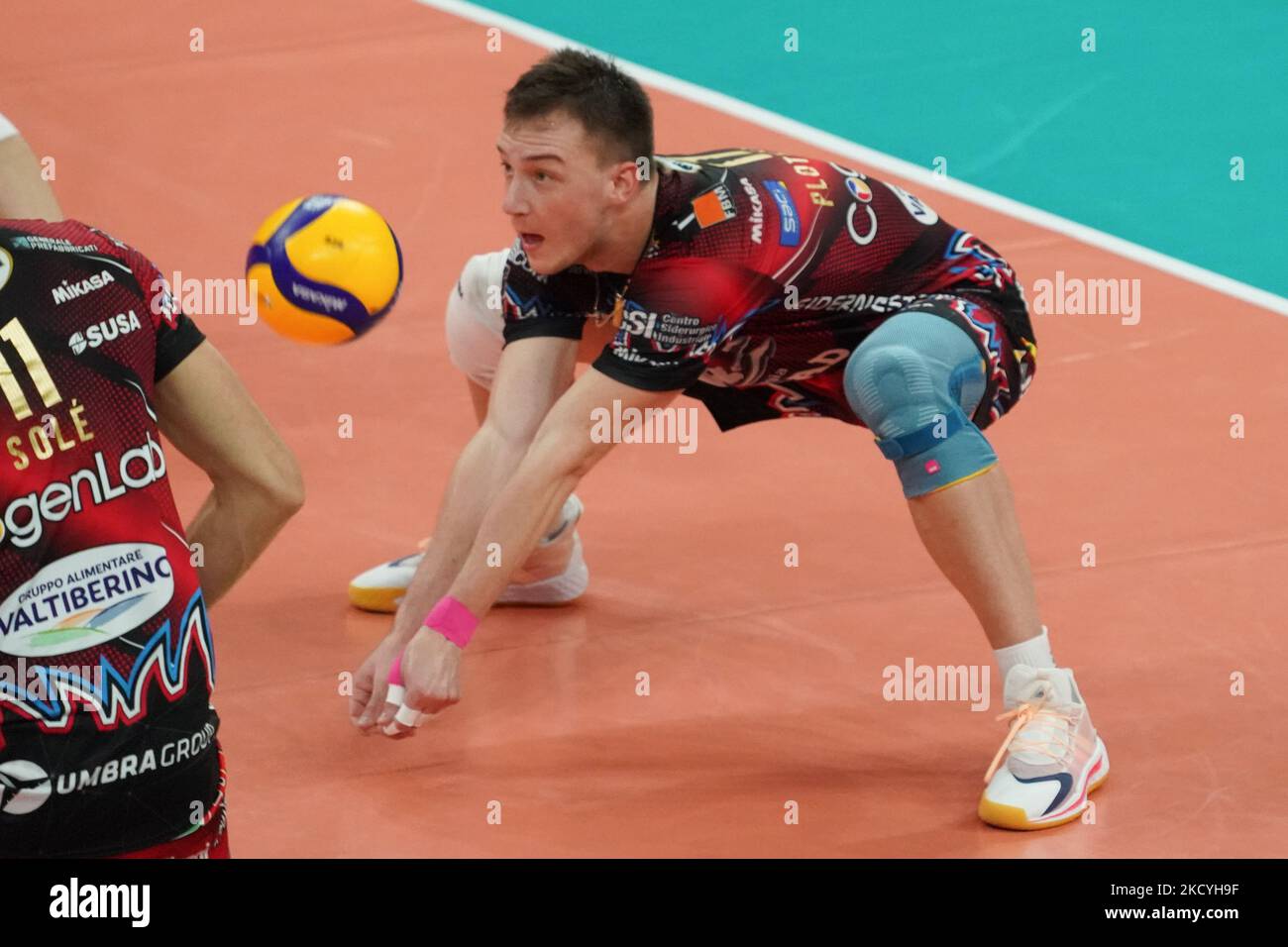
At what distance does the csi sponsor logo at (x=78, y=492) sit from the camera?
297 centimetres

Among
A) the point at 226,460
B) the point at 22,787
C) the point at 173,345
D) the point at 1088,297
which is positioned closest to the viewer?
the point at 22,787

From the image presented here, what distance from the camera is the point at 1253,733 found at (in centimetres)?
491

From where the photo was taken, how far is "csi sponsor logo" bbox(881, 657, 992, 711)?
5.17 m

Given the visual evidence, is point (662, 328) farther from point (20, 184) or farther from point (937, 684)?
point (20, 184)

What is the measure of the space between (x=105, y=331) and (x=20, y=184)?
74.2 inches

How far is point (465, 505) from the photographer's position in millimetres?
4789

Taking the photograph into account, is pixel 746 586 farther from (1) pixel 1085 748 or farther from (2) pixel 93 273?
(2) pixel 93 273

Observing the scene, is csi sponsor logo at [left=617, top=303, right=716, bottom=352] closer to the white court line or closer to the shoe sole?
the shoe sole

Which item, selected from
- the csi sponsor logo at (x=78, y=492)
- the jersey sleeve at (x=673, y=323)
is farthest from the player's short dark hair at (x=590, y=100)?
the csi sponsor logo at (x=78, y=492)

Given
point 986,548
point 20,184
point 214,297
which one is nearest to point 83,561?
point 20,184

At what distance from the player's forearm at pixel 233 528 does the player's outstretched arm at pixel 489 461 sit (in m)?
1.05

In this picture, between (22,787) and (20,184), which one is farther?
(20,184)

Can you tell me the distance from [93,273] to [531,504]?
160cm

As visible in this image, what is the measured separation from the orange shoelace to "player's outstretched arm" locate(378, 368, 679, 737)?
106 centimetres
